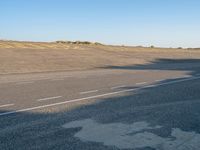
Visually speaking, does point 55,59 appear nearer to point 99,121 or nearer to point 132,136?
point 99,121

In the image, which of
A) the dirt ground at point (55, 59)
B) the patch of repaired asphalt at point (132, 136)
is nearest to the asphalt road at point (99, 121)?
the patch of repaired asphalt at point (132, 136)

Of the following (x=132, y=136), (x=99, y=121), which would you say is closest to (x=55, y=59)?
(x=99, y=121)

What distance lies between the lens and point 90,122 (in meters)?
9.70

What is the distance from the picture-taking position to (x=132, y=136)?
8.42 meters

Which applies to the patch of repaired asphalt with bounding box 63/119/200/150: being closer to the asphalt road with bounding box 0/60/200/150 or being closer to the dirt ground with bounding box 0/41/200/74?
the asphalt road with bounding box 0/60/200/150

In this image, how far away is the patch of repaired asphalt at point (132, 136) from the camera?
7738mm

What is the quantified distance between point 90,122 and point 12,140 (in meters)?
2.35

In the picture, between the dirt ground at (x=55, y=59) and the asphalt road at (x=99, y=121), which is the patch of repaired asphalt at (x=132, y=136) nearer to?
the asphalt road at (x=99, y=121)

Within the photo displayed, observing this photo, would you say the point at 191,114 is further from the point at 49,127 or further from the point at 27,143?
the point at 27,143

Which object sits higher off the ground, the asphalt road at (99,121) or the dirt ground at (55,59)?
the asphalt road at (99,121)

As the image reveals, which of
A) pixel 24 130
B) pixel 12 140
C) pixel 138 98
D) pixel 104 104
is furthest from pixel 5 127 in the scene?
pixel 138 98

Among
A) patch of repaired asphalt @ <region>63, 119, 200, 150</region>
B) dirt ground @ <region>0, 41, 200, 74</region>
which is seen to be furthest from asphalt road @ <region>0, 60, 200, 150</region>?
dirt ground @ <region>0, 41, 200, 74</region>

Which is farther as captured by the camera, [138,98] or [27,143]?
[138,98]

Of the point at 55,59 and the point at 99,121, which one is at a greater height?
the point at 99,121
